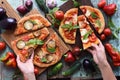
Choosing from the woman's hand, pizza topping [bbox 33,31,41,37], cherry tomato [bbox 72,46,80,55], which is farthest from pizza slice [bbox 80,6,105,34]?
the woman's hand

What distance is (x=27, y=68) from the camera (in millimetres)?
1985

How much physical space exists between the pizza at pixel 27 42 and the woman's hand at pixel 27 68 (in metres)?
0.02

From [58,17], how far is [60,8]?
0.22 feet

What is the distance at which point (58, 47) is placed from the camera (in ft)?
6.74

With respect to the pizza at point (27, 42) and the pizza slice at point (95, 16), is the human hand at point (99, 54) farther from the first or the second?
the pizza at point (27, 42)

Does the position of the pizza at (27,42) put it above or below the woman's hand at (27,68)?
above

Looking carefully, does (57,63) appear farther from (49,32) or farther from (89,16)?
(89,16)

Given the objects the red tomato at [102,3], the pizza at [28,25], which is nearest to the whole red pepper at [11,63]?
the pizza at [28,25]

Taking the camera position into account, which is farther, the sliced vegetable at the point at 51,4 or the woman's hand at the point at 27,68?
the sliced vegetable at the point at 51,4

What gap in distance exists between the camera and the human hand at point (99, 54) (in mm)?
1972

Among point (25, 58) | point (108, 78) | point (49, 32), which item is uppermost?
point (49, 32)

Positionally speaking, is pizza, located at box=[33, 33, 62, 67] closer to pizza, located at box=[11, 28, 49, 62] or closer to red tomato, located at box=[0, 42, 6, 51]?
pizza, located at box=[11, 28, 49, 62]

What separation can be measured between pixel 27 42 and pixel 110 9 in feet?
1.50

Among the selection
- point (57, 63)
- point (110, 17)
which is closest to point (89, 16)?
point (110, 17)
